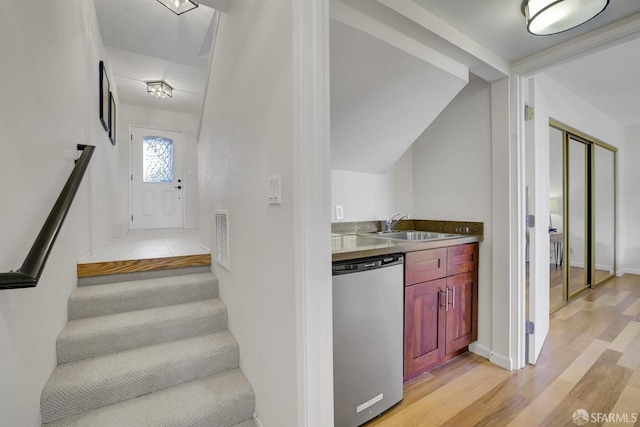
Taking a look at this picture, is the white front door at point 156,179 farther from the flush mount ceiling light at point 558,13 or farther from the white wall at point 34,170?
the flush mount ceiling light at point 558,13

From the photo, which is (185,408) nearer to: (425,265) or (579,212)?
(425,265)

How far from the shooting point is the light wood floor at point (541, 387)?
1513 millimetres

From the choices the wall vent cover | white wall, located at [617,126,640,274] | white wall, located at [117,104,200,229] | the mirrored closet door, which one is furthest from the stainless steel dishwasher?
white wall, located at [617,126,640,274]

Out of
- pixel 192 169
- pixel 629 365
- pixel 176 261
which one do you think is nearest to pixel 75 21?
pixel 176 261

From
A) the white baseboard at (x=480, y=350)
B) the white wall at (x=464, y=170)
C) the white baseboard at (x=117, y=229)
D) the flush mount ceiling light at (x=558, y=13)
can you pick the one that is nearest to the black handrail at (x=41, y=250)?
the flush mount ceiling light at (x=558, y=13)

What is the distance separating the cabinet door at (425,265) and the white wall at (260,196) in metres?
0.93

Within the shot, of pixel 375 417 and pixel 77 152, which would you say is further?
pixel 77 152

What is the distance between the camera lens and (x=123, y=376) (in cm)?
136

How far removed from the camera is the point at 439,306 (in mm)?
1901

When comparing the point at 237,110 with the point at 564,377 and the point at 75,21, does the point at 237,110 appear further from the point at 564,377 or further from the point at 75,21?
the point at 564,377

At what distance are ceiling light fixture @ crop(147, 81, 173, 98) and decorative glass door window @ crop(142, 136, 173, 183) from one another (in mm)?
1343

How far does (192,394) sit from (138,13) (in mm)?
3176

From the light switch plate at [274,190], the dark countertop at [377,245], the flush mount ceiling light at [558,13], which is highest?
the flush mount ceiling light at [558,13]

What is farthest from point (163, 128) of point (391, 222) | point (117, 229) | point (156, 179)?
point (391, 222)
